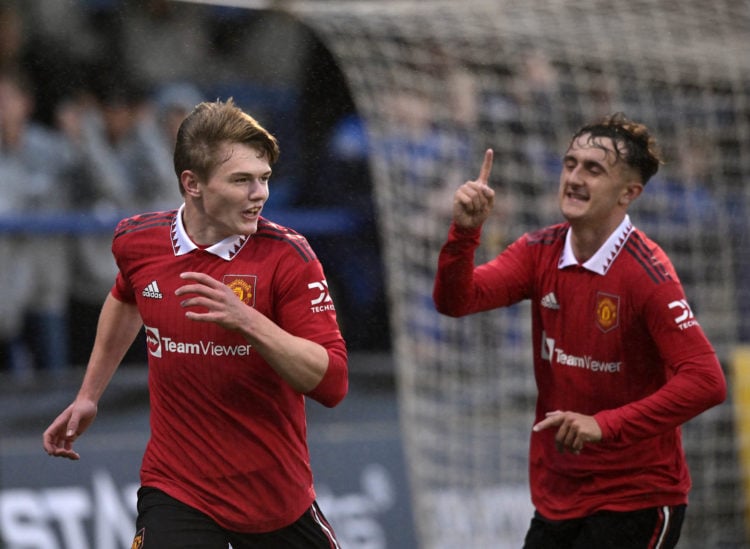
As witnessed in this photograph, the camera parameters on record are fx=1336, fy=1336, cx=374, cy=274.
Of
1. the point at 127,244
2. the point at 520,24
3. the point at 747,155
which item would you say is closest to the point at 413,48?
the point at 520,24

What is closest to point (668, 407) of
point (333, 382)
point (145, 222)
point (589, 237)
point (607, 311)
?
point (607, 311)

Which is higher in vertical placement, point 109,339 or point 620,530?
point 109,339

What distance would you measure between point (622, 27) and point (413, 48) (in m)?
1.20

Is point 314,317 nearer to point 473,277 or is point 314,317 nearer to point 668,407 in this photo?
point 473,277

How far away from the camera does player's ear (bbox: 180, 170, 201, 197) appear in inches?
163

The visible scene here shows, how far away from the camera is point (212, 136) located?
13.4ft

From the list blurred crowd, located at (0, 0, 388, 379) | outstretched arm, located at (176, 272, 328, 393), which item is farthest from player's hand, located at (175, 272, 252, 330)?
blurred crowd, located at (0, 0, 388, 379)

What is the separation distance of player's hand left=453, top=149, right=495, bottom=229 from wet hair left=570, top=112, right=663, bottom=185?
418 millimetres

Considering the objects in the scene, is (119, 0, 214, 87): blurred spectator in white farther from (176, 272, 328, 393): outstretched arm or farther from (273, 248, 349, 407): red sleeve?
(176, 272, 328, 393): outstretched arm

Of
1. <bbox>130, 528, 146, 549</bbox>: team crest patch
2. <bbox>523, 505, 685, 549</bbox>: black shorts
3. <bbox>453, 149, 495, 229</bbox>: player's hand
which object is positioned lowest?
<bbox>523, 505, 685, 549</bbox>: black shorts

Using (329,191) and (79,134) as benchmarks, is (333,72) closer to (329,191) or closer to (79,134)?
(329,191)

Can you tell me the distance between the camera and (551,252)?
15.6 feet

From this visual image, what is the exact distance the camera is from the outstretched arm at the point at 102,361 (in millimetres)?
4398

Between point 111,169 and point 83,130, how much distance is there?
0.35 meters
